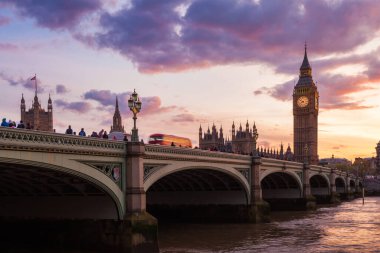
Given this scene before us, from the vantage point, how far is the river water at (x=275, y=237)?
30656 millimetres

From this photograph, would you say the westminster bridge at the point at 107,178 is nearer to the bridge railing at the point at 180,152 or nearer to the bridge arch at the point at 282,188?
the bridge railing at the point at 180,152

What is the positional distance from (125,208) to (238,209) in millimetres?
20762

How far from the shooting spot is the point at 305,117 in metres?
181

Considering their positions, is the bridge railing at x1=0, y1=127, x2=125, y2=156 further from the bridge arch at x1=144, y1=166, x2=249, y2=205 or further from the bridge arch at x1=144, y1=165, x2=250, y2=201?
the bridge arch at x1=144, y1=166, x2=249, y2=205

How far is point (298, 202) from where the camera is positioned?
63.4 metres

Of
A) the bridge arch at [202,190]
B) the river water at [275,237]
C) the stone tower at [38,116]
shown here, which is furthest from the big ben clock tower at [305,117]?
the bridge arch at [202,190]

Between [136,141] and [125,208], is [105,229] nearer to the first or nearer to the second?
[125,208]

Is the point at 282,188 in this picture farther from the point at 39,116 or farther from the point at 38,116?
the point at 39,116

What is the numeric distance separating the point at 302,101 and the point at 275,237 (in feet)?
501

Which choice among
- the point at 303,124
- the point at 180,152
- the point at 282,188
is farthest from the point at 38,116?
the point at 180,152

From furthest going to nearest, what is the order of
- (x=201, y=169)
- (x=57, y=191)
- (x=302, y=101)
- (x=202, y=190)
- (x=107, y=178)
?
(x=302, y=101)
(x=202, y=190)
(x=201, y=169)
(x=57, y=191)
(x=107, y=178)

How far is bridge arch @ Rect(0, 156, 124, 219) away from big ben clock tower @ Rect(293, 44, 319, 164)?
153959 millimetres

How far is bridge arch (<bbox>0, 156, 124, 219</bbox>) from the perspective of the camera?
75.2 ft

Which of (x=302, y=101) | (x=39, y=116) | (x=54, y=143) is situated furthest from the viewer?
(x=302, y=101)
